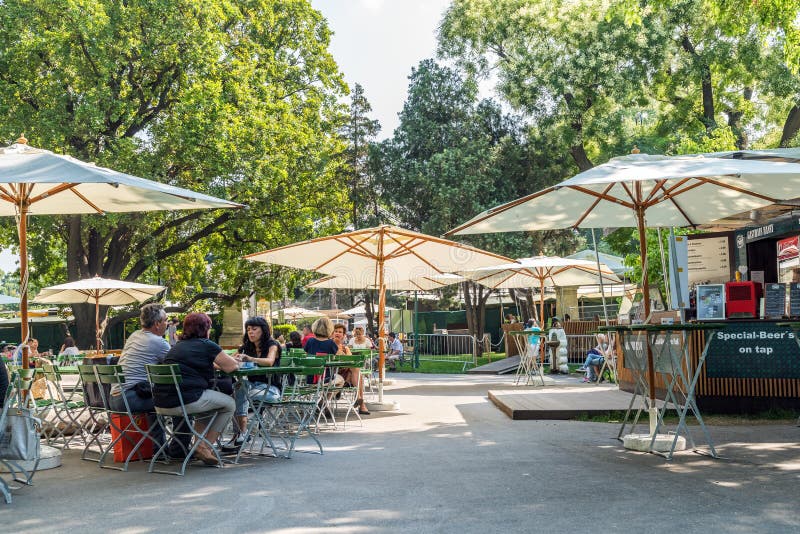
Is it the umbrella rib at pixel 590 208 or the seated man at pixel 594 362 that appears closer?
the umbrella rib at pixel 590 208

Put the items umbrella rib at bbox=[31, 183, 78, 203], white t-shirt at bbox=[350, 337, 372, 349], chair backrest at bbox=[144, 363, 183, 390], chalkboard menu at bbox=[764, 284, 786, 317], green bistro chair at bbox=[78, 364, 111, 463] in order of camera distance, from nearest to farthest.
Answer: chair backrest at bbox=[144, 363, 183, 390] < green bistro chair at bbox=[78, 364, 111, 463] < umbrella rib at bbox=[31, 183, 78, 203] < chalkboard menu at bbox=[764, 284, 786, 317] < white t-shirt at bbox=[350, 337, 372, 349]

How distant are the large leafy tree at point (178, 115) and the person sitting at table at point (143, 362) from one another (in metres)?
15.2

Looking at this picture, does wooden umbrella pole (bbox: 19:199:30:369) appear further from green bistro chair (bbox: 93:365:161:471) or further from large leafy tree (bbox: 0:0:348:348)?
large leafy tree (bbox: 0:0:348:348)

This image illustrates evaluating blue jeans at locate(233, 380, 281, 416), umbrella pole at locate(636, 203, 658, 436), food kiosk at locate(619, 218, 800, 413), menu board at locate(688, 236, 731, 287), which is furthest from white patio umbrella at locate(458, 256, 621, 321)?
blue jeans at locate(233, 380, 281, 416)

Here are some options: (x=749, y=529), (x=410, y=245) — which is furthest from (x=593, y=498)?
(x=410, y=245)

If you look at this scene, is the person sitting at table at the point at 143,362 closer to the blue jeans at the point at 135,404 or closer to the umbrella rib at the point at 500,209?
the blue jeans at the point at 135,404

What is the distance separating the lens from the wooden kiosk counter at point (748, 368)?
384 inches

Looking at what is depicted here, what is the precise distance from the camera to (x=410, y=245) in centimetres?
1314

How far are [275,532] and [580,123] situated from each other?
25.5 meters

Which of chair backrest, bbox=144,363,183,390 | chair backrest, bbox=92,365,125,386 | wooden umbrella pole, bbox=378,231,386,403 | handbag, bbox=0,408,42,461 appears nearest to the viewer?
handbag, bbox=0,408,42,461

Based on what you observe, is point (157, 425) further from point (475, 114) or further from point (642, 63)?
point (475, 114)

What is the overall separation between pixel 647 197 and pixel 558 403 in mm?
3600

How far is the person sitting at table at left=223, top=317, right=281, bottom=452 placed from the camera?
323 inches

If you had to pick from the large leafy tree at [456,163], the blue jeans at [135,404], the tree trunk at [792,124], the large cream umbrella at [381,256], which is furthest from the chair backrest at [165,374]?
the large leafy tree at [456,163]
